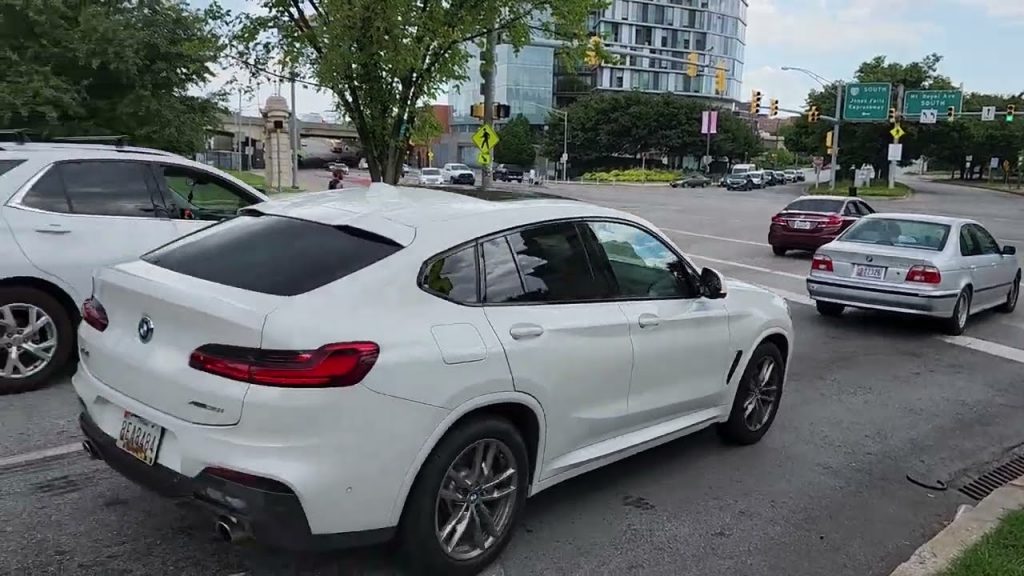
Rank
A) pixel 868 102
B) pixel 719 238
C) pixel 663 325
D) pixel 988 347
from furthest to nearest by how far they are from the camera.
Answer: pixel 868 102
pixel 719 238
pixel 988 347
pixel 663 325

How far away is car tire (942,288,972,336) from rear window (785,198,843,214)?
906cm

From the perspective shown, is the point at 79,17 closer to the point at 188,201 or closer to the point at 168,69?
the point at 168,69

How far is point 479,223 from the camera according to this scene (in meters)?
3.90

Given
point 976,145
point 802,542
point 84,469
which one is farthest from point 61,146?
point 976,145

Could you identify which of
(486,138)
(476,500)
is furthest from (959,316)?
(486,138)

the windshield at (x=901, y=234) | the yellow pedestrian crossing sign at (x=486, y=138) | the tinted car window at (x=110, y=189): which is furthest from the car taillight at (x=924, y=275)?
the yellow pedestrian crossing sign at (x=486, y=138)

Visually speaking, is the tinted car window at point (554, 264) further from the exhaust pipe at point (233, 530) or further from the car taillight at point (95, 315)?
the car taillight at point (95, 315)

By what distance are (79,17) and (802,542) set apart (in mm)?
17719

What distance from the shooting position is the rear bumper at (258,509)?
3045 mm

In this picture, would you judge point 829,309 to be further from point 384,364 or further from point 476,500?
point 384,364

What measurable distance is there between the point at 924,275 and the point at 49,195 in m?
8.99

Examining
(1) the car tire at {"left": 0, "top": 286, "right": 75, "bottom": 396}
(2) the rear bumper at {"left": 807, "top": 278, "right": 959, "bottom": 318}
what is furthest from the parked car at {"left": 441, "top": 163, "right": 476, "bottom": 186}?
(1) the car tire at {"left": 0, "top": 286, "right": 75, "bottom": 396}

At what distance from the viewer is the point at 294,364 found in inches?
120

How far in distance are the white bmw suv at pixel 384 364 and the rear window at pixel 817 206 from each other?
15688 mm
